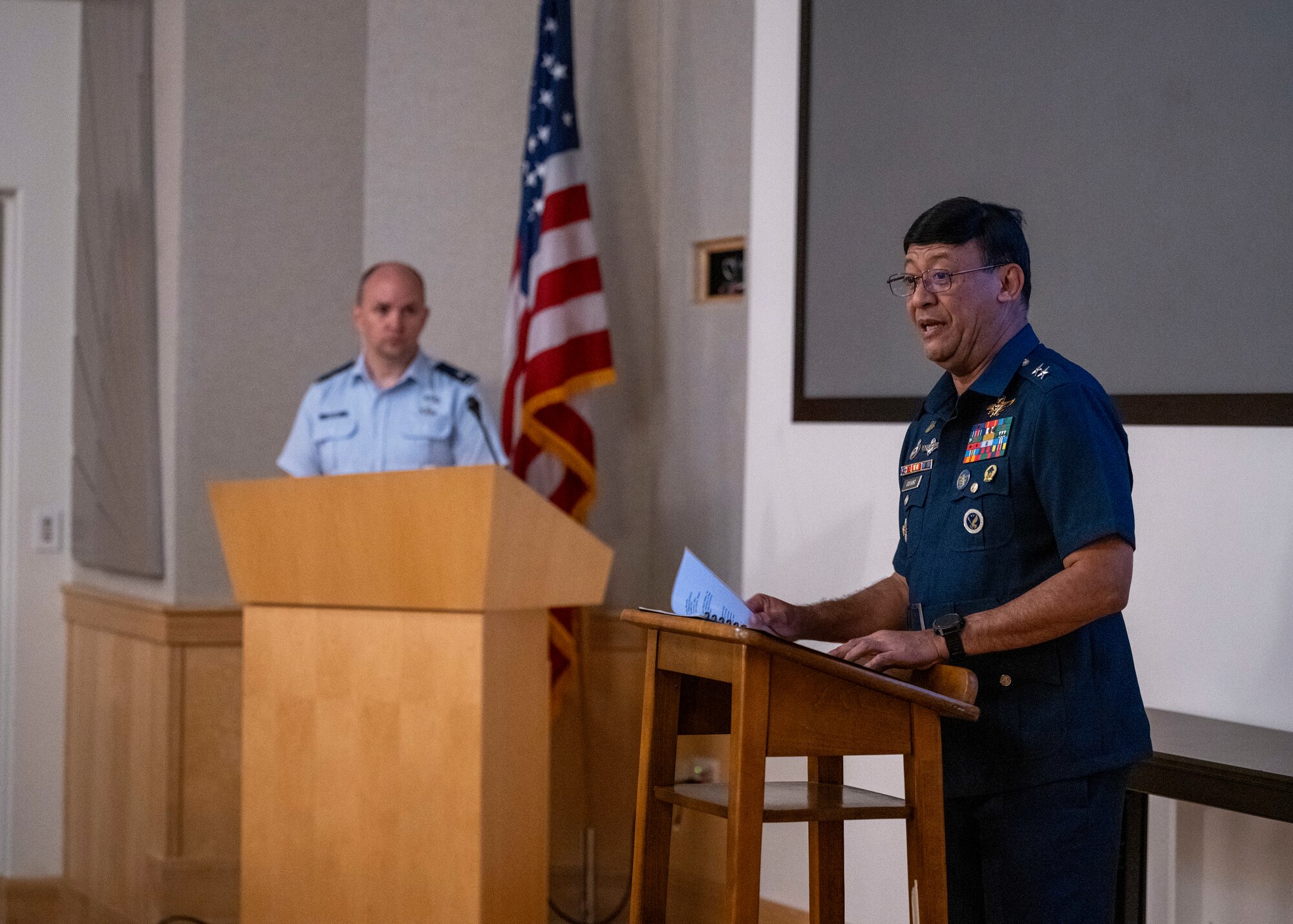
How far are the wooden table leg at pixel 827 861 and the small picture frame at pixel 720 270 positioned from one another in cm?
236

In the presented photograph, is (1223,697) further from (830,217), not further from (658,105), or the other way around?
(658,105)

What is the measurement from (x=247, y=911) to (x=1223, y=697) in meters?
2.31

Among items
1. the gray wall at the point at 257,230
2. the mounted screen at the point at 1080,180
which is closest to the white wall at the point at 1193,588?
the mounted screen at the point at 1080,180

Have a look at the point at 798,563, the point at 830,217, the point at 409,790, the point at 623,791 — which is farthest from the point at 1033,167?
the point at 623,791

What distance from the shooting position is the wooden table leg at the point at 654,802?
1.87 metres

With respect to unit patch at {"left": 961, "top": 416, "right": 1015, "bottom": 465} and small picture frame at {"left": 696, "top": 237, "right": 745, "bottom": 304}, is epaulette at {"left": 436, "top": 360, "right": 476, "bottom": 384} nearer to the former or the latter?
small picture frame at {"left": 696, "top": 237, "right": 745, "bottom": 304}

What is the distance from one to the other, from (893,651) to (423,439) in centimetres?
234

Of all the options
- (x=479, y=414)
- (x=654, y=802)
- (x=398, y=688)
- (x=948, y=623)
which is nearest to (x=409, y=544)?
(x=398, y=688)

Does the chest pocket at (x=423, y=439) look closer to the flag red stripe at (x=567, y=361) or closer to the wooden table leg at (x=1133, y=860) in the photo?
the flag red stripe at (x=567, y=361)

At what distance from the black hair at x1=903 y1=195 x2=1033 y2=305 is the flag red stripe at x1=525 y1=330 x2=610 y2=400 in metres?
2.29

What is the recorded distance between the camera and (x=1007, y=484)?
1919mm

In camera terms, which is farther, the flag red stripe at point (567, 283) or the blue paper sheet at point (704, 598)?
the flag red stripe at point (567, 283)

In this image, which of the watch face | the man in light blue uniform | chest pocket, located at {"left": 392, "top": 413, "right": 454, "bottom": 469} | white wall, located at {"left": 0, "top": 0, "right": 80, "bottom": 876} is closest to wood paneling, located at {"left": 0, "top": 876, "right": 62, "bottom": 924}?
white wall, located at {"left": 0, "top": 0, "right": 80, "bottom": 876}

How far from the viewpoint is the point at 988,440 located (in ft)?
6.50
